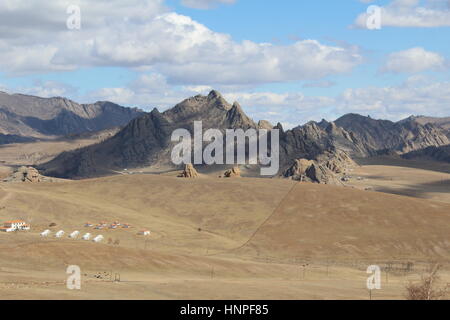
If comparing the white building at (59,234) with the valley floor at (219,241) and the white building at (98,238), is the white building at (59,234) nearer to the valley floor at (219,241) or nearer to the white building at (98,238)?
the valley floor at (219,241)

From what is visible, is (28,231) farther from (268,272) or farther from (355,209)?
(355,209)

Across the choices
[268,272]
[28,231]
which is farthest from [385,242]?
[28,231]

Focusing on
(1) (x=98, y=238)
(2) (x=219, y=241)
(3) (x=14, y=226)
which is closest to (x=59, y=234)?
(1) (x=98, y=238)

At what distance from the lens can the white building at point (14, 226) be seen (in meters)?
129

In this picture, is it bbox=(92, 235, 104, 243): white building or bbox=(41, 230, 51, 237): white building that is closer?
bbox=(92, 235, 104, 243): white building

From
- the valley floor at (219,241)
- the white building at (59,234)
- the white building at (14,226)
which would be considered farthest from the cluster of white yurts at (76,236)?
the white building at (14,226)

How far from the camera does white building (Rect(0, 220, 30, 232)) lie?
12925 cm

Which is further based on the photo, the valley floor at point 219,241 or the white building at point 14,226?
the white building at point 14,226

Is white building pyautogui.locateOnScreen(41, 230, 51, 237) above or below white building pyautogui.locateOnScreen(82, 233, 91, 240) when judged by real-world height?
above

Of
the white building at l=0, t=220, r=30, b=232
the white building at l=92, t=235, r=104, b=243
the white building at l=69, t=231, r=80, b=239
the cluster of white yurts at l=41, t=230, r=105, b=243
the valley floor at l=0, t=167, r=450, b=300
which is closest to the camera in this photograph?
the valley floor at l=0, t=167, r=450, b=300

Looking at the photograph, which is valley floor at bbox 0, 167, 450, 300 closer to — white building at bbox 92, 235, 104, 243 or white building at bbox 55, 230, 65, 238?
white building at bbox 92, 235, 104, 243

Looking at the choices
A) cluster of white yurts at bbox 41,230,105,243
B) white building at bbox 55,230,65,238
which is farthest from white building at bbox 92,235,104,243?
white building at bbox 55,230,65,238

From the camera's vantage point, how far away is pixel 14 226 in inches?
5192

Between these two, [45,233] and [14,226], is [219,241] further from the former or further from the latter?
[14,226]
